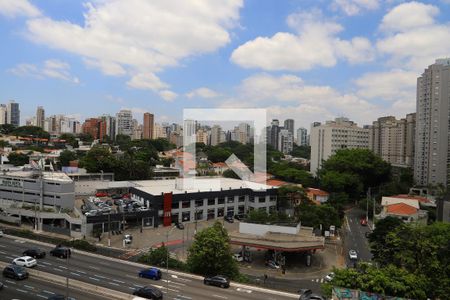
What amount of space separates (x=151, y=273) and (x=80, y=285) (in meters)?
2.59

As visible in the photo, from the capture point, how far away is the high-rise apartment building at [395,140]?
56.2 m

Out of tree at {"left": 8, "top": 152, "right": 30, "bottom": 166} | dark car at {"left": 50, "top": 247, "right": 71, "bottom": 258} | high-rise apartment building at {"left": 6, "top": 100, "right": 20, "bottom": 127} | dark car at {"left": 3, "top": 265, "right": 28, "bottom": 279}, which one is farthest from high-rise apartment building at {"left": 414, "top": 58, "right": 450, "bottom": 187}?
→ high-rise apartment building at {"left": 6, "top": 100, "right": 20, "bottom": 127}

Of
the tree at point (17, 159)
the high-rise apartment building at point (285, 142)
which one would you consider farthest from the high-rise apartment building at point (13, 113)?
the high-rise apartment building at point (285, 142)

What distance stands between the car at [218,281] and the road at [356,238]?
28.8ft

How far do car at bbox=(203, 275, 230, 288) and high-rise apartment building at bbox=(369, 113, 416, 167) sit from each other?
49.0 meters

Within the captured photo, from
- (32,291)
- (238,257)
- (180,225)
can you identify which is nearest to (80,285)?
(32,291)

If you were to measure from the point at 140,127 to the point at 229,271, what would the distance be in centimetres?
9099

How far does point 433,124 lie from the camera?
41.7m

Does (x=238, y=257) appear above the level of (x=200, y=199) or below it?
below

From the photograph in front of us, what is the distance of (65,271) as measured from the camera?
47.7ft

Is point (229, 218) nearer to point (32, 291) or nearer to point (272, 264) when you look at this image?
point (272, 264)

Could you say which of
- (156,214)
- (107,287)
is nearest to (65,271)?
(107,287)

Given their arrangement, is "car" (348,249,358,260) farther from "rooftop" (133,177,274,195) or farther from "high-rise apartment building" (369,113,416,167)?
"high-rise apartment building" (369,113,416,167)

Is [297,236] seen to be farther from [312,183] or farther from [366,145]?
[366,145]
